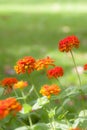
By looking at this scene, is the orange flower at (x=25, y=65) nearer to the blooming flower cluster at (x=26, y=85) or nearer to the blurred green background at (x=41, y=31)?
the blooming flower cluster at (x=26, y=85)

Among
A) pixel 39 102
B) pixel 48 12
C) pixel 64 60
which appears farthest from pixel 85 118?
pixel 48 12

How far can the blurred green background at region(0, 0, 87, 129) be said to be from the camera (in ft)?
22.4

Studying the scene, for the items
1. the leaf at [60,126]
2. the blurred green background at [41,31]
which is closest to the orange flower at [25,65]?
the leaf at [60,126]

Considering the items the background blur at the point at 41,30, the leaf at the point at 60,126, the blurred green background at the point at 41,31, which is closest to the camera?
the leaf at the point at 60,126

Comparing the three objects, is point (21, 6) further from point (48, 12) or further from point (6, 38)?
point (6, 38)

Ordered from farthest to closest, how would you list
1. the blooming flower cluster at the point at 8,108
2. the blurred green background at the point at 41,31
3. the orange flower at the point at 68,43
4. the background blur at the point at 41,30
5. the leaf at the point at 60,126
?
the background blur at the point at 41,30
the blurred green background at the point at 41,31
the orange flower at the point at 68,43
the leaf at the point at 60,126
the blooming flower cluster at the point at 8,108

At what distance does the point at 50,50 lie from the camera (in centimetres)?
812

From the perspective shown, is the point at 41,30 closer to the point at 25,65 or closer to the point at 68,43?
the point at 68,43

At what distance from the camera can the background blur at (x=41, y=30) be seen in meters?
7.28

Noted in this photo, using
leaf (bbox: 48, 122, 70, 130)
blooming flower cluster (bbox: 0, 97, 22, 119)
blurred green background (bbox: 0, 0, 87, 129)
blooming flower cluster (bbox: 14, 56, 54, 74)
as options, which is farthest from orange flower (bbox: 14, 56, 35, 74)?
blurred green background (bbox: 0, 0, 87, 129)

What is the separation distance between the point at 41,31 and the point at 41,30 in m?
0.16

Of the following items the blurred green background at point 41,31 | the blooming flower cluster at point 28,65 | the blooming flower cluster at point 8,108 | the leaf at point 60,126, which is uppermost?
the blurred green background at point 41,31

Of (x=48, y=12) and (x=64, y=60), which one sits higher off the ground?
(x=48, y=12)

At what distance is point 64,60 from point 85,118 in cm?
522
